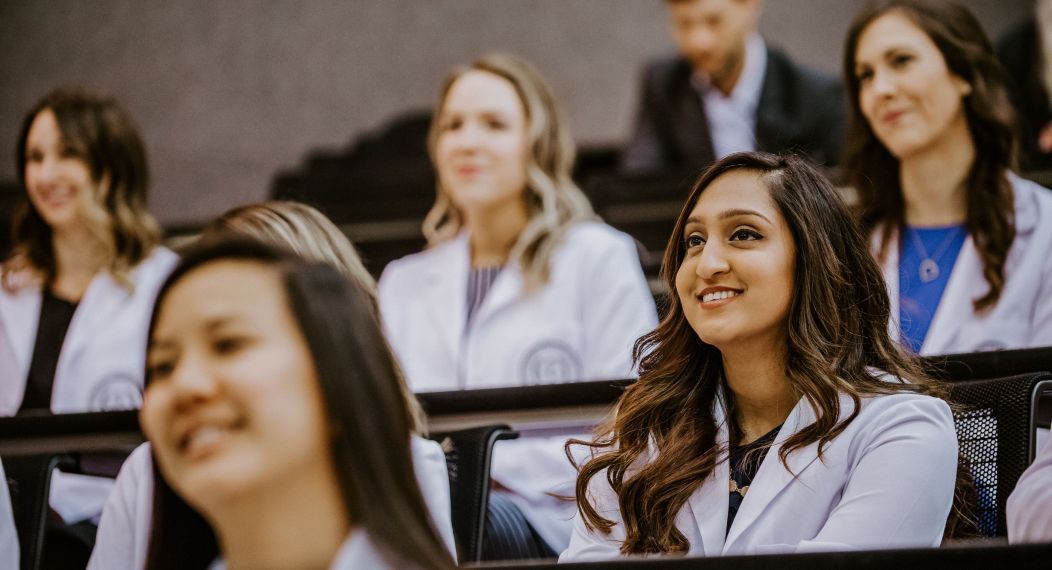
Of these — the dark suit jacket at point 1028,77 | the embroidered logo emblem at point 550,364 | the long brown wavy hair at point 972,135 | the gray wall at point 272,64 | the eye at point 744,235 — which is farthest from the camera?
the gray wall at point 272,64

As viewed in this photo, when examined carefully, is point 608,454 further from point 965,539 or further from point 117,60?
point 117,60

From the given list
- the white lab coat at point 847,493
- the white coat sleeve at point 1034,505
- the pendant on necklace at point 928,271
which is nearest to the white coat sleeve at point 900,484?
the white lab coat at point 847,493

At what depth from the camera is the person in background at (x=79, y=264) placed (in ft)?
7.46

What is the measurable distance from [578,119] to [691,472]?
3480 millimetres

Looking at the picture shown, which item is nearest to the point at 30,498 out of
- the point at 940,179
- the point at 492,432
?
the point at 492,432

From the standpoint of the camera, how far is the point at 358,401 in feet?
2.96

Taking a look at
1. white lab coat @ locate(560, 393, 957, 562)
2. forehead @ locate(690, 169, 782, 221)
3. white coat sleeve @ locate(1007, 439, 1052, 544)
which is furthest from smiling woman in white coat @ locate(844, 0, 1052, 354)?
white coat sleeve @ locate(1007, 439, 1052, 544)

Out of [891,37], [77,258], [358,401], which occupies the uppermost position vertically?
[891,37]

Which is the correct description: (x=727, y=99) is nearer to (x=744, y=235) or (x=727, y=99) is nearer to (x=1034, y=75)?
(x=1034, y=75)

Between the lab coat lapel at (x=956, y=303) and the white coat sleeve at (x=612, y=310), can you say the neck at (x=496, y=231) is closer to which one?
the white coat sleeve at (x=612, y=310)

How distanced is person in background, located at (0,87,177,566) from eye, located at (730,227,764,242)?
123 cm

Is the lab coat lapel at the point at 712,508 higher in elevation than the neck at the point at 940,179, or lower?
lower

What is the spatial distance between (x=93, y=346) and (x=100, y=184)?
1.25ft

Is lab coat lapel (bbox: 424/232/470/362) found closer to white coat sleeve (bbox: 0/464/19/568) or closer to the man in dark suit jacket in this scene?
the man in dark suit jacket
